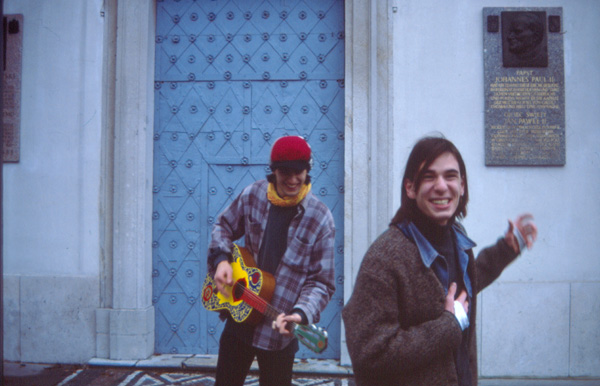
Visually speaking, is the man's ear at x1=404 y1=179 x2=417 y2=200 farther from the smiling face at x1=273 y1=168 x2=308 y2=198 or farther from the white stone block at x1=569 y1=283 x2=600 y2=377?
the white stone block at x1=569 y1=283 x2=600 y2=377

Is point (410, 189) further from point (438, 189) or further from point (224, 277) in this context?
point (224, 277)

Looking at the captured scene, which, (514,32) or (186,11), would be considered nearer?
(514,32)

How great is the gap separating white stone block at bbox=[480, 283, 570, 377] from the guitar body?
2.82m

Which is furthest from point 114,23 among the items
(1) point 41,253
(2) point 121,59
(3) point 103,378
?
(3) point 103,378

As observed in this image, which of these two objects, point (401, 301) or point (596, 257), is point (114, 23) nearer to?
point (401, 301)

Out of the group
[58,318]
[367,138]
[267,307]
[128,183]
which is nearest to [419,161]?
[267,307]

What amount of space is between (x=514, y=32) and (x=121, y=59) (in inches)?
146

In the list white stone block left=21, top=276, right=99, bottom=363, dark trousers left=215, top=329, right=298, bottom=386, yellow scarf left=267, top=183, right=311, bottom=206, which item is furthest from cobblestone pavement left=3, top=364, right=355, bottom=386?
yellow scarf left=267, top=183, right=311, bottom=206

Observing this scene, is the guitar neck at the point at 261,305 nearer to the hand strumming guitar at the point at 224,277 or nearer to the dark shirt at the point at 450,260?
the hand strumming guitar at the point at 224,277

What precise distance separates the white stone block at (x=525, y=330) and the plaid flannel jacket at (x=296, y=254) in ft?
8.54

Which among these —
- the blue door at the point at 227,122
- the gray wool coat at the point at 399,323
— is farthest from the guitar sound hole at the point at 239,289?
the blue door at the point at 227,122

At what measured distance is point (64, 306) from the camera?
198 inches

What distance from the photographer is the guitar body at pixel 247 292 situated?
2.64m

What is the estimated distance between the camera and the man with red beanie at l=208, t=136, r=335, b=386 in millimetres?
2637
